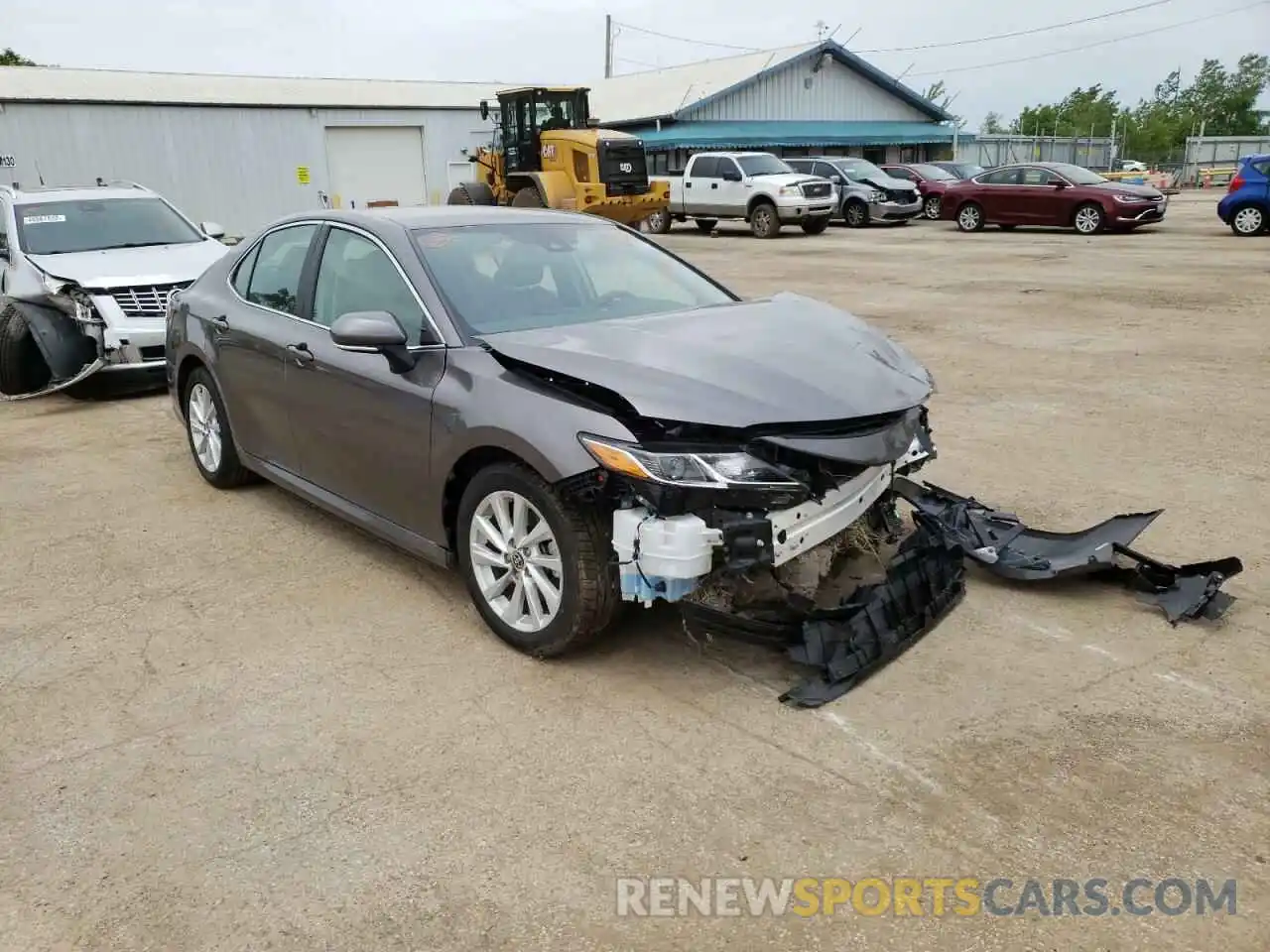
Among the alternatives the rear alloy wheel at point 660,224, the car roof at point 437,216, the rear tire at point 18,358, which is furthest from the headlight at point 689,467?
the rear alloy wheel at point 660,224

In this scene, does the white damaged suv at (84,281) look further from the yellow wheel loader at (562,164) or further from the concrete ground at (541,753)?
the yellow wheel loader at (562,164)

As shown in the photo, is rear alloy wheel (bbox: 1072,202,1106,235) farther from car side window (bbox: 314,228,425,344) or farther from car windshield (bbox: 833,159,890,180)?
car side window (bbox: 314,228,425,344)

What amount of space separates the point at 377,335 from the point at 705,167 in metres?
22.0

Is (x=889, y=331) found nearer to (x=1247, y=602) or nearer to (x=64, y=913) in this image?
(x=1247, y=602)

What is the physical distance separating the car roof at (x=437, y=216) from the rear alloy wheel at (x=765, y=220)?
18802mm

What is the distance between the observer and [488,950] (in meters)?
2.43

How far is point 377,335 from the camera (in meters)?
3.89

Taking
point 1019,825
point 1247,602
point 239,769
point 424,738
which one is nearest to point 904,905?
point 1019,825

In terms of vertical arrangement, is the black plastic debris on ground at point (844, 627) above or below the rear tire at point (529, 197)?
below

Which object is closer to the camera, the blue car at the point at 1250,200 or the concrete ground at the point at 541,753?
the concrete ground at the point at 541,753

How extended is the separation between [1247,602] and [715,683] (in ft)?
7.49

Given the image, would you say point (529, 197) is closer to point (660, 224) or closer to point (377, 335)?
point (660, 224)

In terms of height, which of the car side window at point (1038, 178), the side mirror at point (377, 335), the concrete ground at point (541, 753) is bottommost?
the concrete ground at point (541, 753)

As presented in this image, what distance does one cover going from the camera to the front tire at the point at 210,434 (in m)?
5.63
